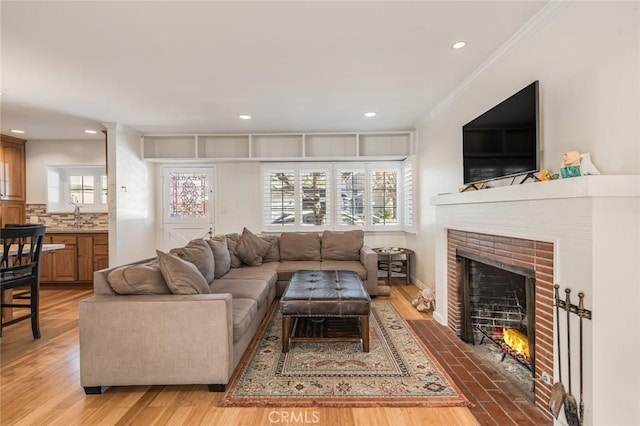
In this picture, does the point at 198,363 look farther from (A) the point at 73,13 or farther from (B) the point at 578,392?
(A) the point at 73,13

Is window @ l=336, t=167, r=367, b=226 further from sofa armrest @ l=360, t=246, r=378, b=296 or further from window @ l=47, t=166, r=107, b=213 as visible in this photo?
window @ l=47, t=166, r=107, b=213

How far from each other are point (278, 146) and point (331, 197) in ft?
3.97

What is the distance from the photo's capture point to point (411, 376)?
226cm

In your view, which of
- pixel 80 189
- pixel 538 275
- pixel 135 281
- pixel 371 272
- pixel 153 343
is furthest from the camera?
pixel 80 189

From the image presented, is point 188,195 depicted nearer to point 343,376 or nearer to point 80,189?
point 80,189

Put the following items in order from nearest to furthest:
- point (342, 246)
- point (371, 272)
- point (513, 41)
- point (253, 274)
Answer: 1. point (513, 41)
2. point (253, 274)
3. point (371, 272)
4. point (342, 246)

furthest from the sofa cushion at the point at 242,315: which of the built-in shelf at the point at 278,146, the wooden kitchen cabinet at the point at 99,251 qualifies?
the wooden kitchen cabinet at the point at 99,251

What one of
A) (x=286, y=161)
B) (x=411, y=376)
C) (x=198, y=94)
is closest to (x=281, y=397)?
(x=411, y=376)

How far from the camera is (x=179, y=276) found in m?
2.24

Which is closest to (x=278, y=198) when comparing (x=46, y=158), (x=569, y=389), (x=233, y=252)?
(x=233, y=252)

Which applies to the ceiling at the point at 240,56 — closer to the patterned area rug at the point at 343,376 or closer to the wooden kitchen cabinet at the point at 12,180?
the wooden kitchen cabinet at the point at 12,180

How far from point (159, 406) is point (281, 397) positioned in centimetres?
74

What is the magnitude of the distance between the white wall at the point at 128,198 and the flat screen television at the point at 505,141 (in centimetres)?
447

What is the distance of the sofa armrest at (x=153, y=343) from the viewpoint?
206 cm
